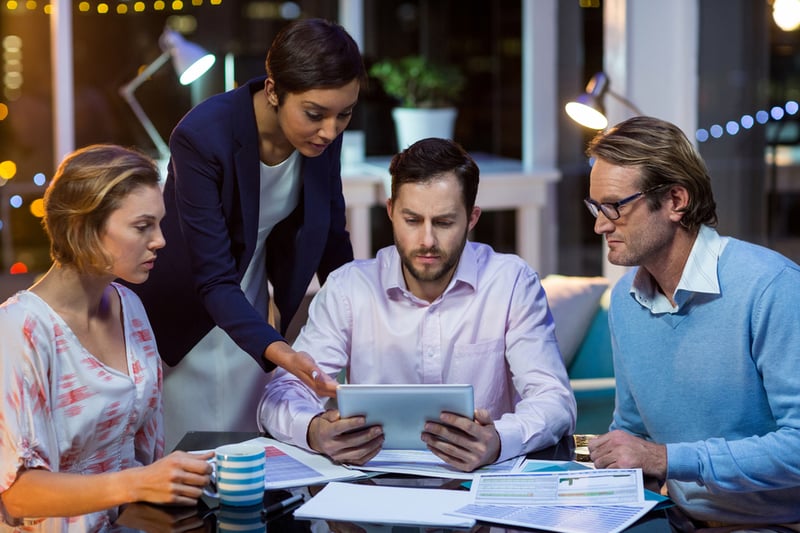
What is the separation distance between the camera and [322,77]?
242 centimetres

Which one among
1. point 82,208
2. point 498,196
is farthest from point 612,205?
point 498,196

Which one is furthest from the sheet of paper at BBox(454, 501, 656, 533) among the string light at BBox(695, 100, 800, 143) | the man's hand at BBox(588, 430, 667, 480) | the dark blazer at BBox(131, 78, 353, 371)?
the string light at BBox(695, 100, 800, 143)

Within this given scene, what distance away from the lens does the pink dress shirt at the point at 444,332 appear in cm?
253

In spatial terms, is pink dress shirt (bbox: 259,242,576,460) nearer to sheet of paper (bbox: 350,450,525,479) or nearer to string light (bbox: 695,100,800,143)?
sheet of paper (bbox: 350,450,525,479)

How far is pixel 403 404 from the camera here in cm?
203

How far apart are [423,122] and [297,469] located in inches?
159

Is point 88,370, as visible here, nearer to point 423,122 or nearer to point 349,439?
point 349,439

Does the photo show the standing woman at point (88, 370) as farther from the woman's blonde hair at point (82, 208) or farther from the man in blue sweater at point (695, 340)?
the man in blue sweater at point (695, 340)

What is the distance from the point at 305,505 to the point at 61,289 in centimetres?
66

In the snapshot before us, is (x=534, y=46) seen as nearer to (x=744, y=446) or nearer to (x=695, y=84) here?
(x=695, y=84)

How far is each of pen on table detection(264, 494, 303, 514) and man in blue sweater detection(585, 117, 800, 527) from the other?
57 cm

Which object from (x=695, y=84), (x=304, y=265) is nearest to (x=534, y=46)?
(x=695, y=84)

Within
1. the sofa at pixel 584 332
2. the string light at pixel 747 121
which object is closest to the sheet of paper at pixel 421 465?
the sofa at pixel 584 332

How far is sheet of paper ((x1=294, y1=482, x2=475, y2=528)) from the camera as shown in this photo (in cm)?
183
